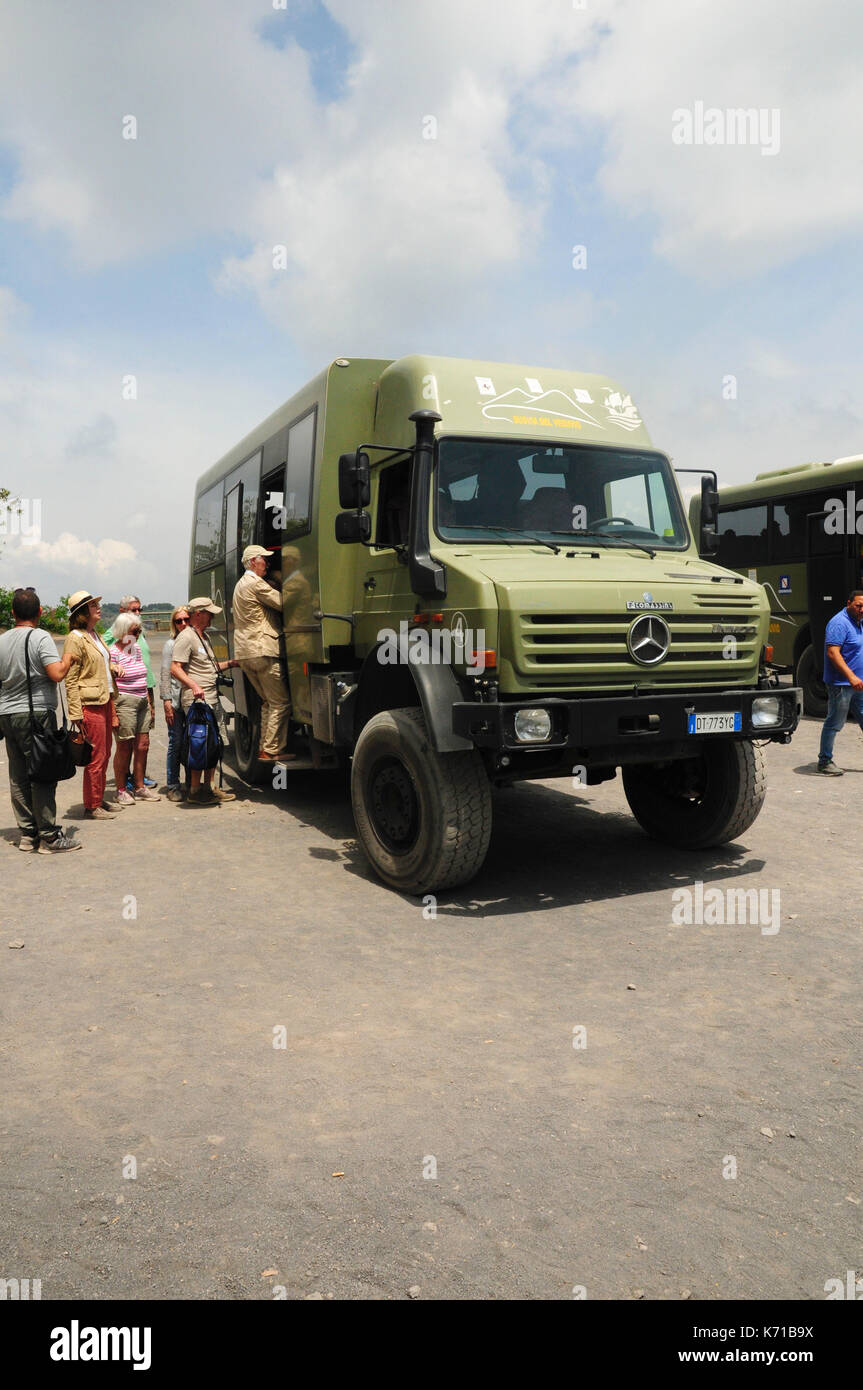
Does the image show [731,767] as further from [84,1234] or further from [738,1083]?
[84,1234]

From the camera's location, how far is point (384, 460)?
280 inches

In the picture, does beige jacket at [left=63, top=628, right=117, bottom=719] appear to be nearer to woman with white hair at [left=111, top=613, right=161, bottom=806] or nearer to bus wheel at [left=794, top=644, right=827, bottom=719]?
woman with white hair at [left=111, top=613, right=161, bottom=806]

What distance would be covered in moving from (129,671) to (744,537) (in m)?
11.2

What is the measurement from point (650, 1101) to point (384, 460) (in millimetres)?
4822

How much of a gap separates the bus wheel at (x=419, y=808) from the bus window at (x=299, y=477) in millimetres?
2380

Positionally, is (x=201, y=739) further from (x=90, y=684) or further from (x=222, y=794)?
(x=90, y=684)

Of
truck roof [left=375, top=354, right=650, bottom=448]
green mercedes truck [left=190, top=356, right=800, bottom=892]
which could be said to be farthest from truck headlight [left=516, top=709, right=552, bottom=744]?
truck roof [left=375, top=354, right=650, bottom=448]

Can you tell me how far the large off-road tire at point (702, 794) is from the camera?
672cm

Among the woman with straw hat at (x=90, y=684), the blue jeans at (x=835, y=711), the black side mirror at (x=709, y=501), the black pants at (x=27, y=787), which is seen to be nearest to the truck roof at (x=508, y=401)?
the black side mirror at (x=709, y=501)

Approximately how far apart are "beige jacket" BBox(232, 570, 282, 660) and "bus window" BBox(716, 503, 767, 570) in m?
9.26

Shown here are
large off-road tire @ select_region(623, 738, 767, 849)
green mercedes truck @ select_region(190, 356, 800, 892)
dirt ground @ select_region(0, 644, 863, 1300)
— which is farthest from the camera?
large off-road tire @ select_region(623, 738, 767, 849)

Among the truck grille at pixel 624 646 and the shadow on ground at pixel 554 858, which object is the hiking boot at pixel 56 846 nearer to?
the shadow on ground at pixel 554 858

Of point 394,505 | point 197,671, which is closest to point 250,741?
point 197,671

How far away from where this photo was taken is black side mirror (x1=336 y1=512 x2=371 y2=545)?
6598mm
